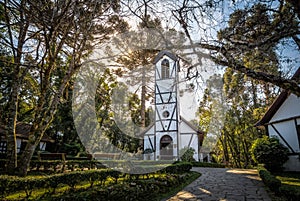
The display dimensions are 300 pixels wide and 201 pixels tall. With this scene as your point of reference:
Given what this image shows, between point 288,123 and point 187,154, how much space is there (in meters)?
7.40

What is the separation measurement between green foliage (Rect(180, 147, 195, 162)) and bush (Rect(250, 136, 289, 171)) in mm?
6562

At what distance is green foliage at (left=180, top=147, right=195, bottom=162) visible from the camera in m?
14.6

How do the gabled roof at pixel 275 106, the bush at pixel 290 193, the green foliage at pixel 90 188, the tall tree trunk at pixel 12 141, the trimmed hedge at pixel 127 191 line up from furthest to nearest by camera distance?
the gabled roof at pixel 275 106
the tall tree trunk at pixel 12 141
the green foliage at pixel 90 188
the bush at pixel 290 193
the trimmed hedge at pixel 127 191

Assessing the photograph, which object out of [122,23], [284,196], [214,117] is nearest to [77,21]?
[122,23]

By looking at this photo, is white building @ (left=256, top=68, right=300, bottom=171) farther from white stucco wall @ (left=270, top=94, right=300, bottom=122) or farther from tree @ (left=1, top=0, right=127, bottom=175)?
tree @ (left=1, top=0, right=127, bottom=175)

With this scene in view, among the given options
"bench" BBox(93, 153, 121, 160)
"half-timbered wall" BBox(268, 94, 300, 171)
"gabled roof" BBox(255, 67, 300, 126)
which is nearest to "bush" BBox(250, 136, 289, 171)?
"half-timbered wall" BBox(268, 94, 300, 171)

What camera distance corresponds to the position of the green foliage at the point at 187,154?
14568mm

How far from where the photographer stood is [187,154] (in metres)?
14.8

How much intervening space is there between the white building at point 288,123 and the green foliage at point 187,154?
21.0ft

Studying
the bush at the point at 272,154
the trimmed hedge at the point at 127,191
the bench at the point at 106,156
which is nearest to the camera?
the trimmed hedge at the point at 127,191

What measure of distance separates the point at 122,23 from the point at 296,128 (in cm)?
771

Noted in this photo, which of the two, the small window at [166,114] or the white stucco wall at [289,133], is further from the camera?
the small window at [166,114]

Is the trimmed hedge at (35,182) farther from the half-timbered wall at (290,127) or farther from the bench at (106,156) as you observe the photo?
the half-timbered wall at (290,127)

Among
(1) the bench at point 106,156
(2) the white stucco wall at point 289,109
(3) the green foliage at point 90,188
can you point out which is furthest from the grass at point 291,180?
(1) the bench at point 106,156
